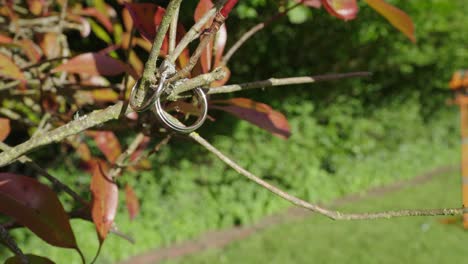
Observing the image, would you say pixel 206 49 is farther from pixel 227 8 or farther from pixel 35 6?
pixel 35 6

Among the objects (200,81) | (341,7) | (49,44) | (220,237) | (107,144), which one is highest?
(200,81)

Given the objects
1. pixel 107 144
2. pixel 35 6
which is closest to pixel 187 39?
pixel 107 144

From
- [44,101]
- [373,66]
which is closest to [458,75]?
[373,66]

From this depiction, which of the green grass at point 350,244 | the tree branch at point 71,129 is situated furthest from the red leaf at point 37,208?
the green grass at point 350,244

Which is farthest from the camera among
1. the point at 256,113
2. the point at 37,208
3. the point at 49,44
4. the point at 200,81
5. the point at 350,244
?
the point at 350,244

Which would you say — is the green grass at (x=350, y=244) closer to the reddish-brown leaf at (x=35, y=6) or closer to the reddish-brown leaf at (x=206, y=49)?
the reddish-brown leaf at (x=35, y=6)

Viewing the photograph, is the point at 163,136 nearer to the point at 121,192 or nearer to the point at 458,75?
the point at 121,192

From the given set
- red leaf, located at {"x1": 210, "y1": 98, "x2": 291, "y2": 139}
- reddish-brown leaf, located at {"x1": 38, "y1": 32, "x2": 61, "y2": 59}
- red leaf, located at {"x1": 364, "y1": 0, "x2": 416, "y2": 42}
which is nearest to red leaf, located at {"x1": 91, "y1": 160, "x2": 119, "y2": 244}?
red leaf, located at {"x1": 210, "y1": 98, "x2": 291, "y2": 139}
